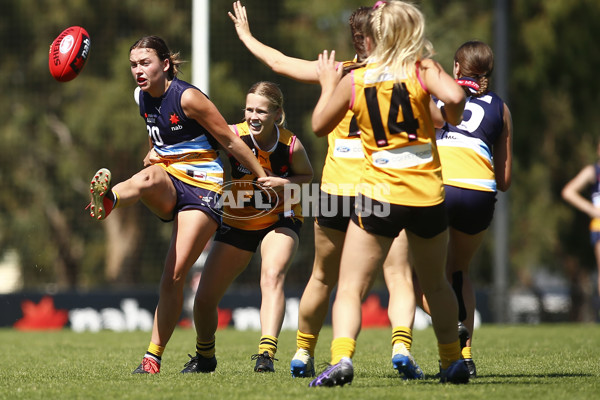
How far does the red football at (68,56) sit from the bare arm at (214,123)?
96 cm

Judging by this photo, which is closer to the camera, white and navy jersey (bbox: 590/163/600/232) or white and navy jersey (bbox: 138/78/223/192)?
white and navy jersey (bbox: 138/78/223/192)

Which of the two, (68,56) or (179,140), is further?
(68,56)

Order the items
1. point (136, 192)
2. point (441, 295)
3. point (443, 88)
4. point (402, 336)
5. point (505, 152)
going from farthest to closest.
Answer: point (505, 152), point (136, 192), point (402, 336), point (441, 295), point (443, 88)

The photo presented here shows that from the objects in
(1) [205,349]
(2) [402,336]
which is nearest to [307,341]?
(2) [402,336]

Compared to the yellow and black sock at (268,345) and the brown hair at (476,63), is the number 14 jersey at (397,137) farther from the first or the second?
the yellow and black sock at (268,345)

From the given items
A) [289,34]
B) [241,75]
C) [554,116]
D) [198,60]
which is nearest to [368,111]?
[198,60]

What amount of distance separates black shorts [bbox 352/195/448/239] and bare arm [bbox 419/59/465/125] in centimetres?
47

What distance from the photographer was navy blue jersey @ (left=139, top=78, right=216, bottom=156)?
548 cm

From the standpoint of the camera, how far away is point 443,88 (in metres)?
4.20

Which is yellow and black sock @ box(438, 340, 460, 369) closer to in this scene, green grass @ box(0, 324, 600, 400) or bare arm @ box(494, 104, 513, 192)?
green grass @ box(0, 324, 600, 400)

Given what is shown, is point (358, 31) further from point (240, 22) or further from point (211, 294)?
point (211, 294)

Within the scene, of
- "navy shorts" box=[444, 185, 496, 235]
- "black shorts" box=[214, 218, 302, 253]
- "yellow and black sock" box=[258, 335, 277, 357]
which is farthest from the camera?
"black shorts" box=[214, 218, 302, 253]

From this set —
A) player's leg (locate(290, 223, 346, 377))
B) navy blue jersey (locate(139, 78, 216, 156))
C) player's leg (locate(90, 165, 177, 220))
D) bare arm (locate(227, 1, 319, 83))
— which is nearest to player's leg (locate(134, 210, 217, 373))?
player's leg (locate(90, 165, 177, 220))

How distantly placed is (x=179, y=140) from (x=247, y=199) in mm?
644
